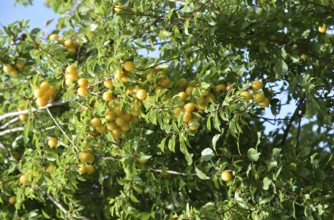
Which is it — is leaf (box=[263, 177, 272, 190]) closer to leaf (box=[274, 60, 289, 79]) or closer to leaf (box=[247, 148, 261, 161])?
leaf (box=[247, 148, 261, 161])

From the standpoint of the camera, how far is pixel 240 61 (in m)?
2.31

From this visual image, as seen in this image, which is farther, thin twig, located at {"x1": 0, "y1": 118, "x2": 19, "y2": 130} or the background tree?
thin twig, located at {"x1": 0, "y1": 118, "x2": 19, "y2": 130}

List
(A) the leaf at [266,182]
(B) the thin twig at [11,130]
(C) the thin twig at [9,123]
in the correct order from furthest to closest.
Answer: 1. (C) the thin twig at [9,123]
2. (B) the thin twig at [11,130]
3. (A) the leaf at [266,182]

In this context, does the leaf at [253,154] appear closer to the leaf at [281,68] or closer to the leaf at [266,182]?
→ the leaf at [266,182]

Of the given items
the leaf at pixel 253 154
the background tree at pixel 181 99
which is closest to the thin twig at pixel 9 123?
the background tree at pixel 181 99

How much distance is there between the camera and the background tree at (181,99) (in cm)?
187

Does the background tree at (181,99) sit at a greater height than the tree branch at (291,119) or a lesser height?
greater

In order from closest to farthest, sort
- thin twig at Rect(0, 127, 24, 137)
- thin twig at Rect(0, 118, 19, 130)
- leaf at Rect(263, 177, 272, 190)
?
leaf at Rect(263, 177, 272, 190), thin twig at Rect(0, 127, 24, 137), thin twig at Rect(0, 118, 19, 130)

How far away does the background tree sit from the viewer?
73.7 inches

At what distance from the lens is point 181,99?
1896mm

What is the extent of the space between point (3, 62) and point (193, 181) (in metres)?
1.11

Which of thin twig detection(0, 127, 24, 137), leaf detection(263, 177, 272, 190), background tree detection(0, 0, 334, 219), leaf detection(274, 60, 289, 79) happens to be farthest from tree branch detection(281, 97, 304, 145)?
thin twig detection(0, 127, 24, 137)

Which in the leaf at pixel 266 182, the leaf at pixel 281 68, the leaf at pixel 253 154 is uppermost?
the leaf at pixel 281 68

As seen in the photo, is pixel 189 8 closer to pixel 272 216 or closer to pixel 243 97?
pixel 243 97
